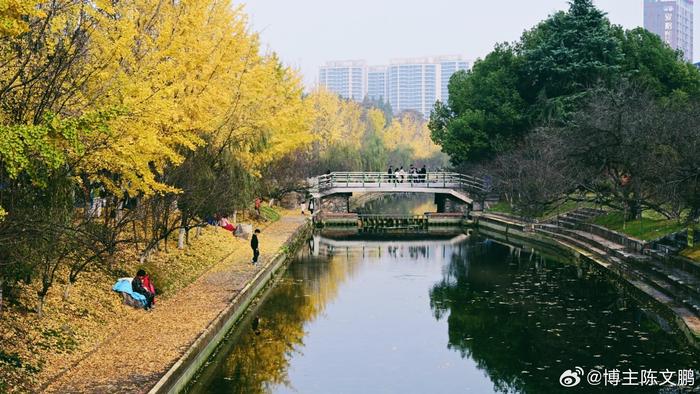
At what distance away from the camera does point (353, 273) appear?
34750 mm

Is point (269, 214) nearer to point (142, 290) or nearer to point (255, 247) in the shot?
point (255, 247)

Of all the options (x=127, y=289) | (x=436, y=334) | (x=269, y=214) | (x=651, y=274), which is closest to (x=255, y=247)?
(x=127, y=289)

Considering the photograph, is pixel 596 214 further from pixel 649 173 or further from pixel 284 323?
pixel 284 323

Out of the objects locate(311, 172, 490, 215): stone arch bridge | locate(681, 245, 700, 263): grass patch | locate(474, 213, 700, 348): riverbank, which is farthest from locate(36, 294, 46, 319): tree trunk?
locate(311, 172, 490, 215): stone arch bridge

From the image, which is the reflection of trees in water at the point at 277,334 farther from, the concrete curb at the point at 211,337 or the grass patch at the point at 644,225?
the grass patch at the point at 644,225

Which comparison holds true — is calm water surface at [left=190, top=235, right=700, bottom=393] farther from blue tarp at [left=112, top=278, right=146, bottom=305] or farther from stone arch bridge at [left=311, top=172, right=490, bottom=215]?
stone arch bridge at [left=311, top=172, right=490, bottom=215]

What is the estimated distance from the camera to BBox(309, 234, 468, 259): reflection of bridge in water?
4172 centimetres

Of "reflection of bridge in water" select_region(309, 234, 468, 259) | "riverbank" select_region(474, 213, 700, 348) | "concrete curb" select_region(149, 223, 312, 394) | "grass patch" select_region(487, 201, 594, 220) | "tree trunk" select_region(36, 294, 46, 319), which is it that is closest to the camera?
"concrete curb" select_region(149, 223, 312, 394)

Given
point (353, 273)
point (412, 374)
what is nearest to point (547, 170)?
point (353, 273)

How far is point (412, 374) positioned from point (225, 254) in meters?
15.7

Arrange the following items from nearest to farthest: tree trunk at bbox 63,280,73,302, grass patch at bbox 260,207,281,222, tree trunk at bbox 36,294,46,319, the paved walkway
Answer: the paved walkway
tree trunk at bbox 36,294,46,319
tree trunk at bbox 63,280,73,302
grass patch at bbox 260,207,281,222

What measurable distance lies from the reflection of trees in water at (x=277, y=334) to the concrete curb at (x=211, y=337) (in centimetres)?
42

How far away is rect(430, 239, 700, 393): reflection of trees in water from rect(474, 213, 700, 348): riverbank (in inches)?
19.4

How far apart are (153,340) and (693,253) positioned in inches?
649
